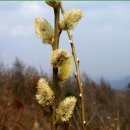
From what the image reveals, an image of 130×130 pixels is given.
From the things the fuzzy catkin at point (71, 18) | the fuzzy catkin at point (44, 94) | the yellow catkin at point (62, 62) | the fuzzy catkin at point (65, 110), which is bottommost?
the fuzzy catkin at point (65, 110)

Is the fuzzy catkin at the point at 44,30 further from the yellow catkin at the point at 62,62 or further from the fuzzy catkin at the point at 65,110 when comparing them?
the fuzzy catkin at the point at 65,110

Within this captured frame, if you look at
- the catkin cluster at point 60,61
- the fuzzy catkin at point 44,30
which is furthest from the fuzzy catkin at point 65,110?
the fuzzy catkin at point 44,30

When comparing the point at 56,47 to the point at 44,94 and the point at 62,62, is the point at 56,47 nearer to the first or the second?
the point at 62,62

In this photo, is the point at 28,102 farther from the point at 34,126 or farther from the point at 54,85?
the point at 54,85

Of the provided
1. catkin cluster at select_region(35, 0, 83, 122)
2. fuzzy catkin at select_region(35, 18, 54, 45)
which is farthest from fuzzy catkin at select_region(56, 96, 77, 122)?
fuzzy catkin at select_region(35, 18, 54, 45)

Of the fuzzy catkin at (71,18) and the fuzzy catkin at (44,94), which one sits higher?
the fuzzy catkin at (71,18)

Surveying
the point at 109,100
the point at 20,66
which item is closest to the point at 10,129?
the point at 20,66

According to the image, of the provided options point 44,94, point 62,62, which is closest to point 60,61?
point 62,62
